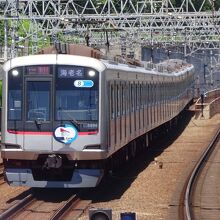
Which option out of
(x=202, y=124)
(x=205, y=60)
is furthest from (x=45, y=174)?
(x=205, y=60)

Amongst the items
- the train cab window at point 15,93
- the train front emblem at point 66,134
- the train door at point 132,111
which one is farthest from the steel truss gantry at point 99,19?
the train front emblem at point 66,134

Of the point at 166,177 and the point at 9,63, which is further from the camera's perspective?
the point at 166,177

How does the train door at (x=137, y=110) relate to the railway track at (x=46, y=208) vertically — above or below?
above

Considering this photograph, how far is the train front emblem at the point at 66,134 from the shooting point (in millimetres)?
13523

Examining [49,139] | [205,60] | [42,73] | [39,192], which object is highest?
[205,60]

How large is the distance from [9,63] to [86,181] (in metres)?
2.58

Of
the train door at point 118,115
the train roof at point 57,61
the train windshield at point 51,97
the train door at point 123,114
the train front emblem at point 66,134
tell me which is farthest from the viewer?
the train door at point 123,114

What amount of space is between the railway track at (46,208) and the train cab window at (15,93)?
1.55 m

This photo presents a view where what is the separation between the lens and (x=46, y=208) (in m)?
13.2

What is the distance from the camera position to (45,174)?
45.5 ft

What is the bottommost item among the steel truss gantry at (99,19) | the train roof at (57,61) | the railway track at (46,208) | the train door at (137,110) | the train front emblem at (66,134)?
the railway track at (46,208)

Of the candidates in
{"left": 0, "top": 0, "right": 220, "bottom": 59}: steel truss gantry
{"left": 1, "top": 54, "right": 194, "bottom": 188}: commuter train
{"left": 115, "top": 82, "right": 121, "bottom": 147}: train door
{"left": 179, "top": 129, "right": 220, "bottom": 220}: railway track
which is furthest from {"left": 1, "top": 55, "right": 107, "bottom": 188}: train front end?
{"left": 0, "top": 0, "right": 220, "bottom": 59}: steel truss gantry

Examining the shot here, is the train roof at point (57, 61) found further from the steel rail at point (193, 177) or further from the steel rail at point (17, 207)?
the steel rail at point (193, 177)

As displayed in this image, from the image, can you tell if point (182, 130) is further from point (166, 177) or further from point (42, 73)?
point (42, 73)
